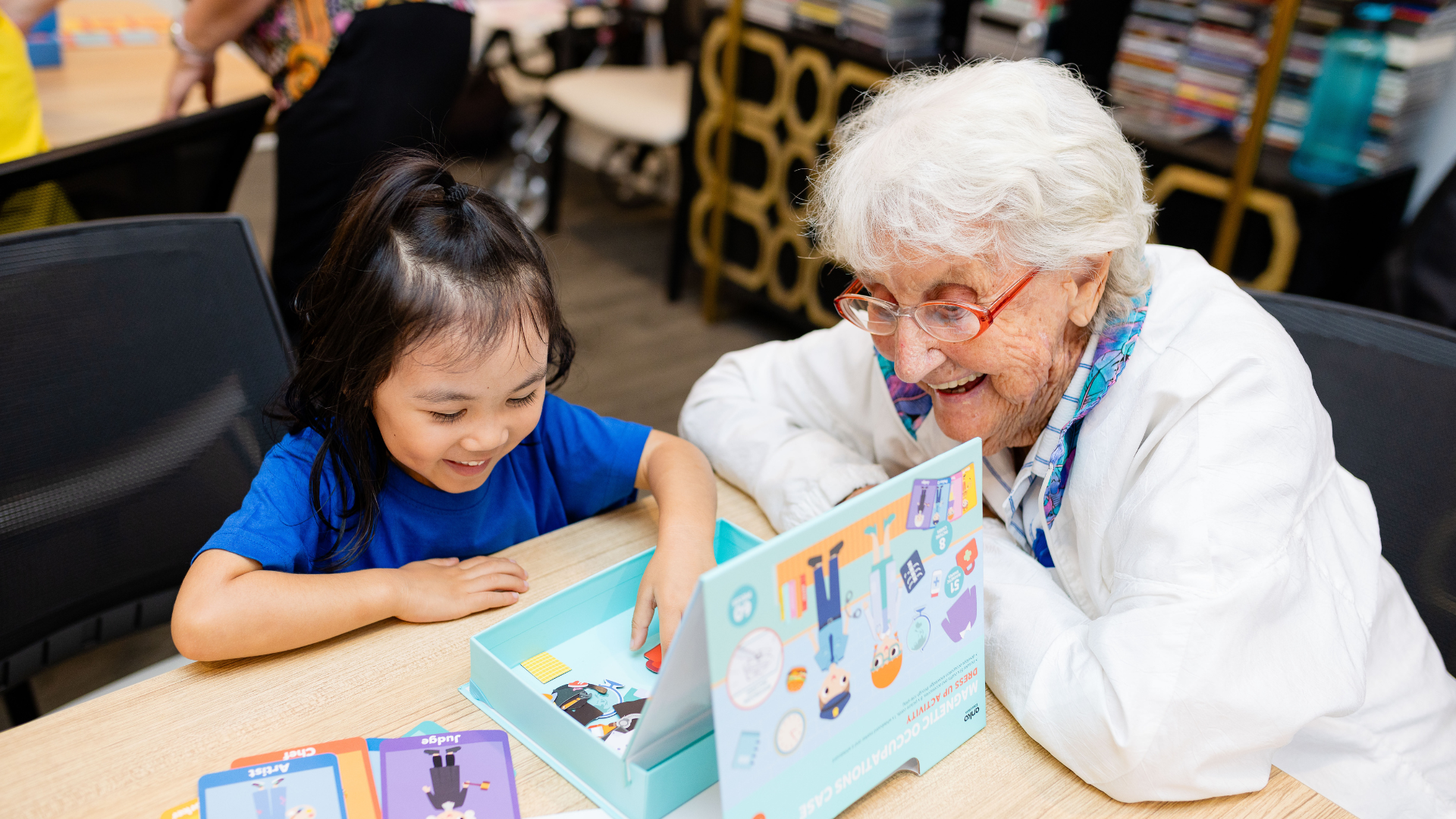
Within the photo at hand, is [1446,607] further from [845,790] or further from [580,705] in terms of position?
[580,705]

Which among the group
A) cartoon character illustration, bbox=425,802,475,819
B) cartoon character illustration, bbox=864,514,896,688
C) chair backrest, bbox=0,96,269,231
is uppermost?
chair backrest, bbox=0,96,269,231

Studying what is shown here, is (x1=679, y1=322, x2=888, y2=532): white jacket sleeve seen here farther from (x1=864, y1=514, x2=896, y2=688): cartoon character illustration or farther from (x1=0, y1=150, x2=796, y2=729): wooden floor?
(x1=0, y1=150, x2=796, y2=729): wooden floor

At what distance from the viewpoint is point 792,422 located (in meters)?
1.45

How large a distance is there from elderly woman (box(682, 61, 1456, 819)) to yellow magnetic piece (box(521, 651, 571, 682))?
0.36m

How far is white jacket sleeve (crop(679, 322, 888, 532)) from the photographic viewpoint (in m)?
1.29

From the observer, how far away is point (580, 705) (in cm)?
98

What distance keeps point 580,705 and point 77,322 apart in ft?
Answer: 2.38

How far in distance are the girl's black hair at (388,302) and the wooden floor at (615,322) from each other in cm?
130

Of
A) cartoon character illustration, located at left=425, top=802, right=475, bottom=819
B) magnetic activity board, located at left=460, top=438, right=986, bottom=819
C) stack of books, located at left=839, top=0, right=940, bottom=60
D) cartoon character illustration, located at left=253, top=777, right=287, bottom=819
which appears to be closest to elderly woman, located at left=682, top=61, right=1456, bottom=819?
magnetic activity board, located at left=460, top=438, right=986, bottom=819

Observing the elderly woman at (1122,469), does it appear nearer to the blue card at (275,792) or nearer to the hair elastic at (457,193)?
the hair elastic at (457,193)

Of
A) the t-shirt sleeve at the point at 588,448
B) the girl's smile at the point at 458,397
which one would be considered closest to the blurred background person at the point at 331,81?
the t-shirt sleeve at the point at 588,448

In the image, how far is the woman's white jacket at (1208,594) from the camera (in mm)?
928

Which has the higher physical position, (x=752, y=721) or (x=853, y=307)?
(x=853, y=307)

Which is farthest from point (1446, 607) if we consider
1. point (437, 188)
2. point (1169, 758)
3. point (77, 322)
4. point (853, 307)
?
point (77, 322)
